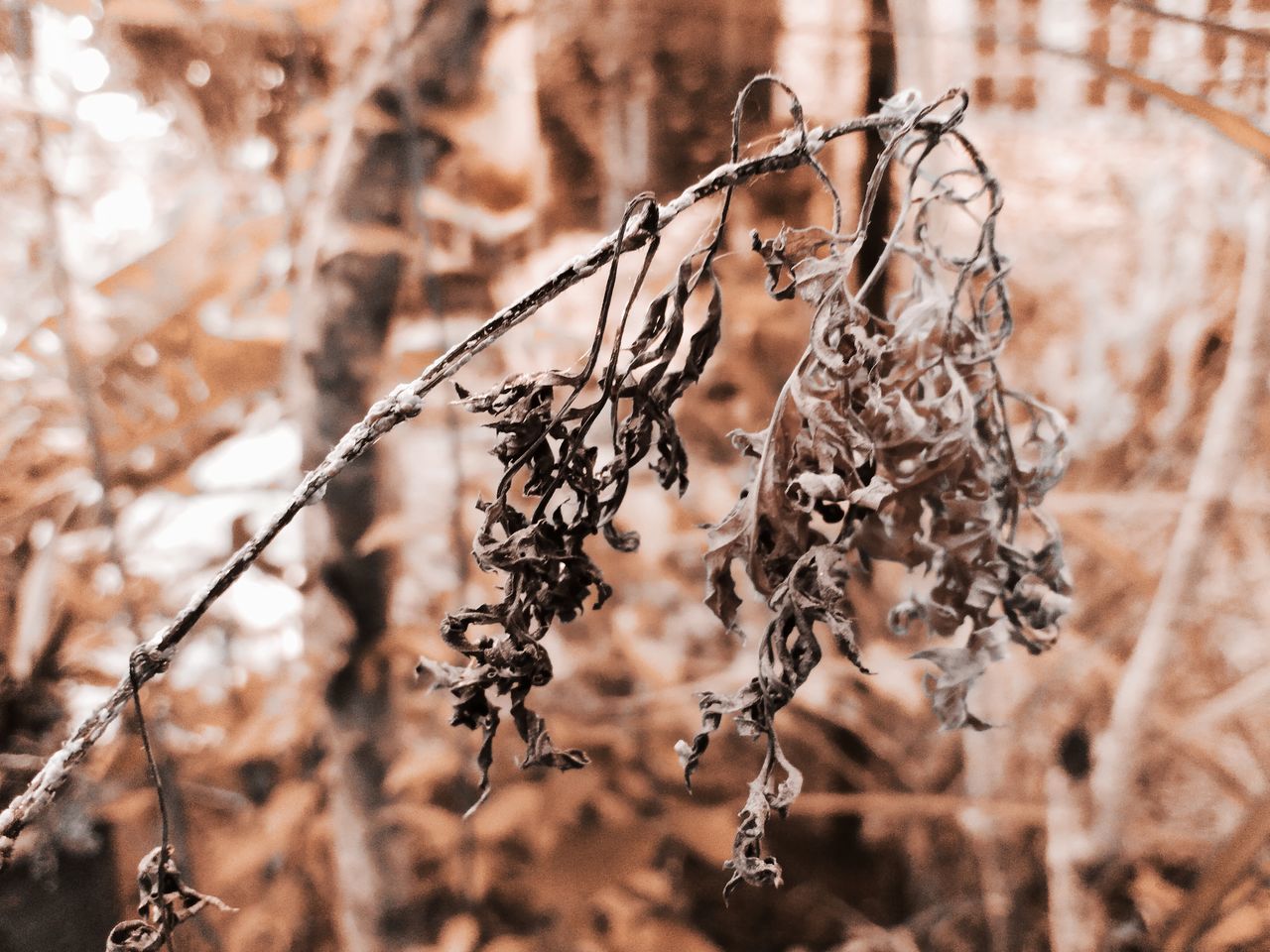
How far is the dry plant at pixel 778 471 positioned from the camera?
10.0 inches

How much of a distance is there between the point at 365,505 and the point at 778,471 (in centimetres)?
58

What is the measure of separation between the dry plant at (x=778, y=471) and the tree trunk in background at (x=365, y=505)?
489 mm

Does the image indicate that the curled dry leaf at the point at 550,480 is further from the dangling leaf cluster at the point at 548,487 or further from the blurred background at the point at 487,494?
the blurred background at the point at 487,494

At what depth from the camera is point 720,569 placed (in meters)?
0.31

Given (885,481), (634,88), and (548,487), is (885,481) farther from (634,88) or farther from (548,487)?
(634,88)

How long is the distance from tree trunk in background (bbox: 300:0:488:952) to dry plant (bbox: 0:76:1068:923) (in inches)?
19.3

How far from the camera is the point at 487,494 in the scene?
2.54 feet

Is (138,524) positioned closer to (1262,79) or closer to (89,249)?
(89,249)

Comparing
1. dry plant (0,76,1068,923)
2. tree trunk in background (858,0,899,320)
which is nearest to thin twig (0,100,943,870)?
dry plant (0,76,1068,923)

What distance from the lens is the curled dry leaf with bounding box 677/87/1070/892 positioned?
0.27m

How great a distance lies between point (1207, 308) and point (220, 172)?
1141 mm

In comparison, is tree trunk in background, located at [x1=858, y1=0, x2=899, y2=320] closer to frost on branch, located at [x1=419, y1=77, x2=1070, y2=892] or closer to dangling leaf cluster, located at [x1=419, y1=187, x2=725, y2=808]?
frost on branch, located at [x1=419, y1=77, x2=1070, y2=892]

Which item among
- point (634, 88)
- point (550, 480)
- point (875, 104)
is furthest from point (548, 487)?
point (634, 88)

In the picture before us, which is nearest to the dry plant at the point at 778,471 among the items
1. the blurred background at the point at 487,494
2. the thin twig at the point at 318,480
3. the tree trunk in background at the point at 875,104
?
the thin twig at the point at 318,480
